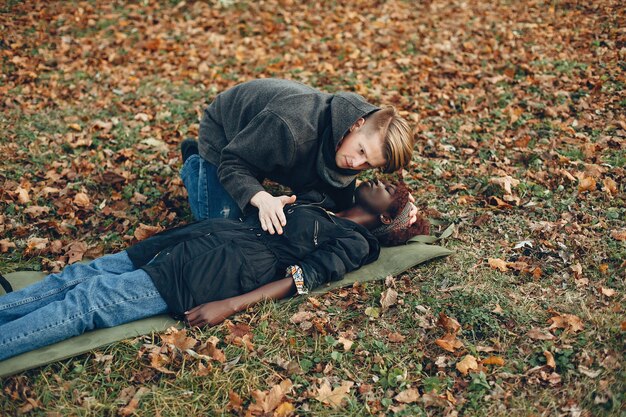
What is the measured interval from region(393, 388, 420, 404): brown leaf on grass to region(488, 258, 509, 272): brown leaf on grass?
4.98 feet

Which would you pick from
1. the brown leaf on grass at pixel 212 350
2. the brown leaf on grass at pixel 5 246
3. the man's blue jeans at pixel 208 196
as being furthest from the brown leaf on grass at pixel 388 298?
the brown leaf on grass at pixel 5 246

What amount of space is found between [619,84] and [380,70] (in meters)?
3.33

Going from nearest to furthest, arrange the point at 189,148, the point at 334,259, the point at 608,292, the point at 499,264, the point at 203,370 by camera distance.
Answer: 1. the point at 203,370
2. the point at 608,292
3. the point at 334,259
4. the point at 499,264
5. the point at 189,148

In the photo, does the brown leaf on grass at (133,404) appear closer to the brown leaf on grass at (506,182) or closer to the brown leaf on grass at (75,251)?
the brown leaf on grass at (75,251)

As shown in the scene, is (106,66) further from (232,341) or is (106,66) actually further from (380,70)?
(232,341)

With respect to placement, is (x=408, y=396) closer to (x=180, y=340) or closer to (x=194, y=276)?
(x=180, y=340)

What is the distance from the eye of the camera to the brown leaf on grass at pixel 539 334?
3676mm

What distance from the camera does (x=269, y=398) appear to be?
335cm

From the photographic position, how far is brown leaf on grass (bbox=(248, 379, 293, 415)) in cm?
330

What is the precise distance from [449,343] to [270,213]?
169 centimetres

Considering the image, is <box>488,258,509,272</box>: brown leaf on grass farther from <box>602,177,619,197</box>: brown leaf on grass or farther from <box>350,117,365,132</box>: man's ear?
<box>350,117,365,132</box>: man's ear

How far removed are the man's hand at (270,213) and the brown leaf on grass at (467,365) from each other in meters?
1.67

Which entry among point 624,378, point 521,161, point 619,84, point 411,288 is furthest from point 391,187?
point 619,84

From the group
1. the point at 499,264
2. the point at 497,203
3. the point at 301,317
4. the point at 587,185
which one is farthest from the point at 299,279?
the point at 587,185
